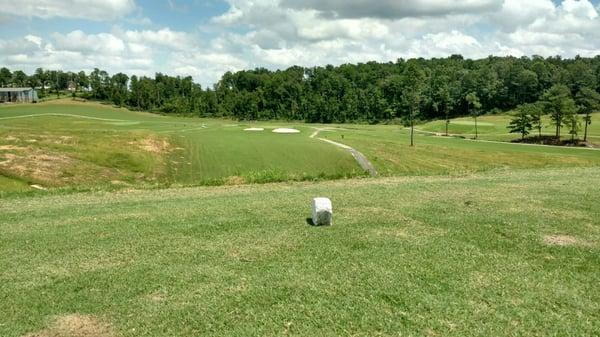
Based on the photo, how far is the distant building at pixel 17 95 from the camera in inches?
5645

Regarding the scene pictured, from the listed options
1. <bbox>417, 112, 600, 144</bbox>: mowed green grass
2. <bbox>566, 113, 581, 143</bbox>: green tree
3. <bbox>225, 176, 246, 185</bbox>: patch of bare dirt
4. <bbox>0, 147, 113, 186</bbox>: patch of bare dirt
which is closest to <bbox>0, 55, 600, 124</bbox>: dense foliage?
<bbox>417, 112, 600, 144</bbox>: mowed green grass

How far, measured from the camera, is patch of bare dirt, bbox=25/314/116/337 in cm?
664

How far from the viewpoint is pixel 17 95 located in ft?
480

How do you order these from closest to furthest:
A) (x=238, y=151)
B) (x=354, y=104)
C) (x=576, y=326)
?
(x=576, y=326) → (x=238, y=151) → (x=354, y=104)

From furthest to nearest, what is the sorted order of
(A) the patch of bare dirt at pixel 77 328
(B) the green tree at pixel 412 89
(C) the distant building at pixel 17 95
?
1. (C) the distant building at pixel 17 95
2. (B) the green tree at pixel 412 89
3. (A) the patch of bare dirt at pixel 77 328

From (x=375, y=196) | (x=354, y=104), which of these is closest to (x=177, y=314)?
(x=375, y=196)

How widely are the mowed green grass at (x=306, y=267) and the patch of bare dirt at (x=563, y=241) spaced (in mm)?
43

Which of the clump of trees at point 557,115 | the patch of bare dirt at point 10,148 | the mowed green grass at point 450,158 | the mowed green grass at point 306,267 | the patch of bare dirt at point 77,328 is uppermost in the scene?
the clump of trees at point 557,115

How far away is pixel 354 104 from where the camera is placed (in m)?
153

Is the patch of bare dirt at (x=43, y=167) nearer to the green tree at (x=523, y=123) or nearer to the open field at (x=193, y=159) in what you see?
the open field at (x=193, y=159)

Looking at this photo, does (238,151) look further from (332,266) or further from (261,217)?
(332,266)

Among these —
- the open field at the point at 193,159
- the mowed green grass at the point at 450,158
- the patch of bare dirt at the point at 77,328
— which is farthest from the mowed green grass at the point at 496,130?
the patch of bare dirt at the point at 77,328

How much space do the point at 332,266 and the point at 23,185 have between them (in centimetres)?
2459

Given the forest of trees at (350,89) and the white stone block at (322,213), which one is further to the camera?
the forest of trees at (350,89)
